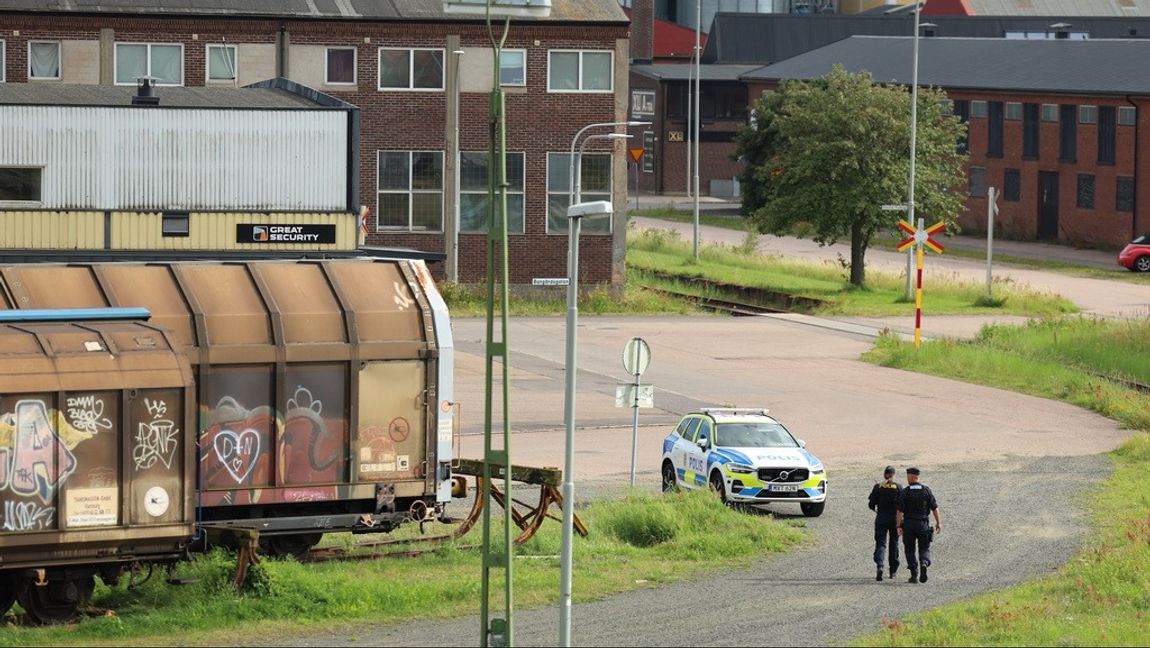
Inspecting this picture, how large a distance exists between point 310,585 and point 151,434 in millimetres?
2338

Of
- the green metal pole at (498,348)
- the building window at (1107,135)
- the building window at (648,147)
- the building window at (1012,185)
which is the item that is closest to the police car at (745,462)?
the green metal pole at (498,348)

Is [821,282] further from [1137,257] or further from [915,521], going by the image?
[915,521]

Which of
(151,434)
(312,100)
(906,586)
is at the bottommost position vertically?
(906,586)

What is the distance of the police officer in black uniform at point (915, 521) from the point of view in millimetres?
21906

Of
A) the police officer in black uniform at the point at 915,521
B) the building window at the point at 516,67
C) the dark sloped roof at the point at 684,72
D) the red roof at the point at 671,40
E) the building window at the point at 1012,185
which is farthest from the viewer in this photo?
the red roof at the point at 671,40

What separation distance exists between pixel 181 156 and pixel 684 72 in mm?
77885

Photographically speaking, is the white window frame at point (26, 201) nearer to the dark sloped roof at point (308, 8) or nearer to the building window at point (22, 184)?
the building window at point (22, 184)

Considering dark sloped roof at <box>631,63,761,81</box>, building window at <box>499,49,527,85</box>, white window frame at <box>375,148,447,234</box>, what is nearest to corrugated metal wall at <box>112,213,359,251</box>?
white window frame at <box>375,148,447,234</box>

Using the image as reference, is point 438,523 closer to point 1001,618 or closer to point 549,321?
point 1001,618

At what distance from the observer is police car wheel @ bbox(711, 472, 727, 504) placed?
2714cm

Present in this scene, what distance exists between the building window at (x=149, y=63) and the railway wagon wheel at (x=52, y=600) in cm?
3703

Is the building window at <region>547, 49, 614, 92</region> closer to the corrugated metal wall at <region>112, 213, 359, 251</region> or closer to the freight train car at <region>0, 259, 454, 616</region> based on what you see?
the corrugated metal wall at <region>112, 213, 359, 251</region>

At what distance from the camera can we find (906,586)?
70.8 ft

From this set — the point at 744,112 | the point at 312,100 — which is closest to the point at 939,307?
the point at 312,100
